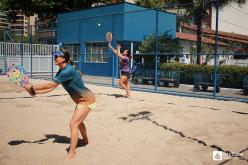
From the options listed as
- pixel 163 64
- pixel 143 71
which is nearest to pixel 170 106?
pixel 143 71

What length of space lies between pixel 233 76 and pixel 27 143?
1352 cm

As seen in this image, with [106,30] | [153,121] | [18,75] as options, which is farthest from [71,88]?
[106,30]

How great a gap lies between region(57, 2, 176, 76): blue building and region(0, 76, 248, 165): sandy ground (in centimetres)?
1330

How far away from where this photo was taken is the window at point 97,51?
79.8 ft

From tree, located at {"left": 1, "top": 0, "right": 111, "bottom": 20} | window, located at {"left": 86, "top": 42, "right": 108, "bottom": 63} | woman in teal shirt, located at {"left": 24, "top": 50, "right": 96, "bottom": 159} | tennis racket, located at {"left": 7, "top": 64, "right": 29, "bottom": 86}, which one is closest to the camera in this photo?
woman in teal shirt, located at {"left": 24, "top": 50, "right": 96, "bottom": 159}

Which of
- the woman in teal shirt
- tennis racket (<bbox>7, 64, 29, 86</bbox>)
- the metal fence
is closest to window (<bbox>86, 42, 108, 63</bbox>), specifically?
the metal fence

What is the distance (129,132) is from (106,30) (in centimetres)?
1852

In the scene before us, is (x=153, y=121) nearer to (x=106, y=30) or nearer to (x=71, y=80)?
(x=71, y=80)

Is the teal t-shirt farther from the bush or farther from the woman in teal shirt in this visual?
the bush

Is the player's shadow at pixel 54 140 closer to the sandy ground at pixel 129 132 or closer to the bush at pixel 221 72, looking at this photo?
the sandy ground at pixel 129 132

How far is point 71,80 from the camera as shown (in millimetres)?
4793

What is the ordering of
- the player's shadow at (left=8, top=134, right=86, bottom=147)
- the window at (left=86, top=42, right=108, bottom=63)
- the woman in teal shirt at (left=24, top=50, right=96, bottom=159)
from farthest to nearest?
the window at (left=86, top=42, right=108, bottom=63)
the player's shadow at (left=8, top=134, right=86, bottom=147)
the woman in teal shirt at (left=24, top=50, right=96, bottom=159)

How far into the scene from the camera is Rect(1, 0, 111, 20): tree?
3188 centimetres

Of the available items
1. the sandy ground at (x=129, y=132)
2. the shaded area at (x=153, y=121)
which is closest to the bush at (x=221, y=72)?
the sandy ground at (x=129, y=132)
